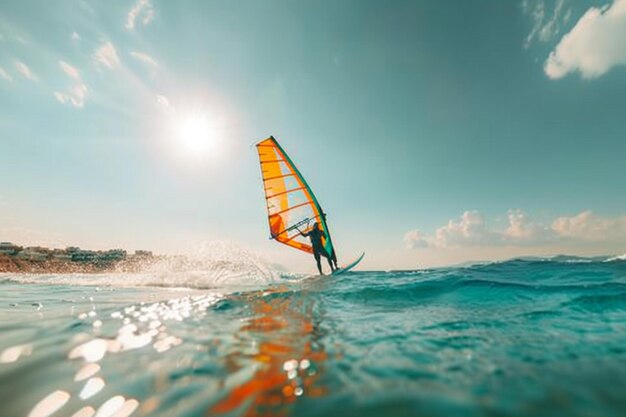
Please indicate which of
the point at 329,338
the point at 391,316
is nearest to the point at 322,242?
the point at 391,316

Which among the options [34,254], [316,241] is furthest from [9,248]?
[316,241]

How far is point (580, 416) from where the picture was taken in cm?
170

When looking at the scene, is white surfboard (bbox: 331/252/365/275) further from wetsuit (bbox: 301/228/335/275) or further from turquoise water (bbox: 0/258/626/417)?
turquoise water (bbox: 0/258/626/417)

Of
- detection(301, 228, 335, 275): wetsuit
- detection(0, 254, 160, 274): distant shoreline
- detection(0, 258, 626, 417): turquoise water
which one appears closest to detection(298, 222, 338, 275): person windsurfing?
detection(301, 228, 335, 275): wetsuit

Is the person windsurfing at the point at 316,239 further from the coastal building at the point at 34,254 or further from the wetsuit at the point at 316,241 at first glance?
the coastal building at the point at 34,254

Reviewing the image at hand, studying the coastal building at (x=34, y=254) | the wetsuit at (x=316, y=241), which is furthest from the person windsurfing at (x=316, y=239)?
the coastal building at (x=34, y=254)

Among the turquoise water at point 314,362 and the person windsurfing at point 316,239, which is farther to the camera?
the person windsurfing at point 316,239

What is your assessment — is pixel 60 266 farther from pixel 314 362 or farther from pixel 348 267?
pixel 314 362

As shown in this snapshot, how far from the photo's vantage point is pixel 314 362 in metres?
2.66

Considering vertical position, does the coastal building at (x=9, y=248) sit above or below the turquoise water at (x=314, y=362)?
above

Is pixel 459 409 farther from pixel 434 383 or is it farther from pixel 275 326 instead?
pixel 275 326

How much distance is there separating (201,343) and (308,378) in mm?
1624

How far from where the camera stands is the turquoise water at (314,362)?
191 centimetres

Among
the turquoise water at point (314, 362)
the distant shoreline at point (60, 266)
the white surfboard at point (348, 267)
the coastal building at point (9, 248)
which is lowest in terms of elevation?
the turquoise water at point (314, 362)
